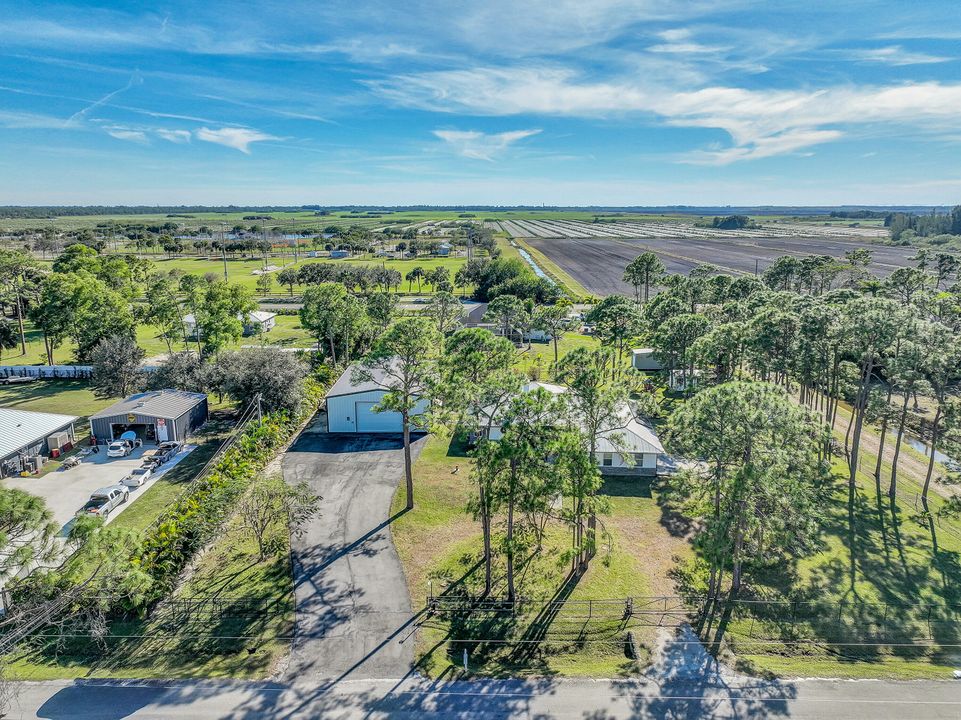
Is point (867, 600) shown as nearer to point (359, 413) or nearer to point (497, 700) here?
point (497, 700)

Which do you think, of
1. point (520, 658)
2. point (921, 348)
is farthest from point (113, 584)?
point (921, 348)

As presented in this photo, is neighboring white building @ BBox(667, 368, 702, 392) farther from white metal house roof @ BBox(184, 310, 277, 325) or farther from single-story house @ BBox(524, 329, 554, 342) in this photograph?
white metal house roof @ BBox(184, 310, 277, 325)

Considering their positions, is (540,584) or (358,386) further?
(358,386)

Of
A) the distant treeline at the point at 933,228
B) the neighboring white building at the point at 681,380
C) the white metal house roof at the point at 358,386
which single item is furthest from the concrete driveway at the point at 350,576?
the distant treeline at the point at 933,228

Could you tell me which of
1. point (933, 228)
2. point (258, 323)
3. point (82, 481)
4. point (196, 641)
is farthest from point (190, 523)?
point (933, 228)

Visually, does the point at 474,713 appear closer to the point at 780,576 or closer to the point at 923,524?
the point at 780,576

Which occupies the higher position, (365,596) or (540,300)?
(540,300)
